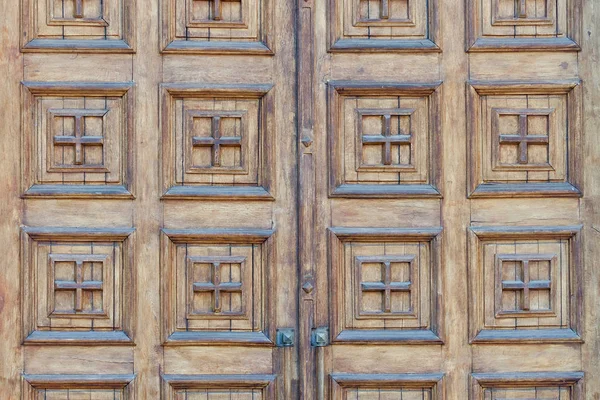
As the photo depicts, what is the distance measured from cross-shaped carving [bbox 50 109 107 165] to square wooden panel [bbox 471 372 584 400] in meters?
1.41

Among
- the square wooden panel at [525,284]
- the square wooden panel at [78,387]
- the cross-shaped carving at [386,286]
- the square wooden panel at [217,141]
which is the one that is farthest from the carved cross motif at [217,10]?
the square wooden panel at [78,387]

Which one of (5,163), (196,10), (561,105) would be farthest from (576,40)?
(5,163)

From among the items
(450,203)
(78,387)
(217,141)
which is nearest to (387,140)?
(450,203)

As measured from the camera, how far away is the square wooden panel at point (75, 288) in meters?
2.75

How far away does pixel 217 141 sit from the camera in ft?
9.09

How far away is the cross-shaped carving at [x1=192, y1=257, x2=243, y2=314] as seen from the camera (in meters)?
2.75

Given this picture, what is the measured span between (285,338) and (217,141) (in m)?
0.65

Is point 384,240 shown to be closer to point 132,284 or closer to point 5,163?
point 132,284

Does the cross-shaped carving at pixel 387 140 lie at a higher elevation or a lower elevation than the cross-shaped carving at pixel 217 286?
higher

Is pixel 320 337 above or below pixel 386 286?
below

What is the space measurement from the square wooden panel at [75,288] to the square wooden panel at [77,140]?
0.14 metres

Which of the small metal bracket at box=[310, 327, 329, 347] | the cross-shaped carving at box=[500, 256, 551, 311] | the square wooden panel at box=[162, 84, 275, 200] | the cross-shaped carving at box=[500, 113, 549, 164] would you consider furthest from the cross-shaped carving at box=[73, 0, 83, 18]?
the cross-shaped carving at box=[500, 256, 551, 311]

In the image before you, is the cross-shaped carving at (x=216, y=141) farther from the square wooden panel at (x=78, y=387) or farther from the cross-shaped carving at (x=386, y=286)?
the square wooden panel at (x=78, y=387)

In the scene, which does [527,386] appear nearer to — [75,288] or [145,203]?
[145,203]
